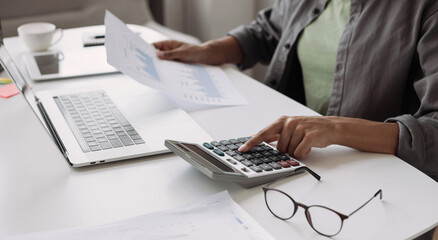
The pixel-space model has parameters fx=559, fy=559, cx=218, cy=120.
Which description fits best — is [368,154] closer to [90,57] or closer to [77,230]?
[77,230]

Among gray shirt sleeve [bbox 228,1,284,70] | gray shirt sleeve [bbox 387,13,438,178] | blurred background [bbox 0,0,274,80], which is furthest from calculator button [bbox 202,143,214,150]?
blurred background [bbox 0,0,274,80]

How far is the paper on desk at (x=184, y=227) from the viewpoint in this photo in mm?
743

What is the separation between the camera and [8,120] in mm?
1127

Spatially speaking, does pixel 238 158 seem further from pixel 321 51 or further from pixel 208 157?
pixel 321 51

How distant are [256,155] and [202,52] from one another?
56cm

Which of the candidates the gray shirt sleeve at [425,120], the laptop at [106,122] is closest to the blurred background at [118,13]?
the laptop at [106,122]

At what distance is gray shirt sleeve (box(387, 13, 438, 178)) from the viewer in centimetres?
99

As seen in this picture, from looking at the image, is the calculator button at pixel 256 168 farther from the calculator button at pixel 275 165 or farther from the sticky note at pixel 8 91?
the sticky note at pixel 8 91

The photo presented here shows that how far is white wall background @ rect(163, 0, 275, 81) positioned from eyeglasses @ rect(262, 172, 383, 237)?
1.65 m

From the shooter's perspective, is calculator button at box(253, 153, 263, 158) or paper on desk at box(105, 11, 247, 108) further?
paper on desk at box(105, 11, 247, 108)

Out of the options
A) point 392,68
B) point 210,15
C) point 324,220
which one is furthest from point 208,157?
point 210,15

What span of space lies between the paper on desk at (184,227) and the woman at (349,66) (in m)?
0.18

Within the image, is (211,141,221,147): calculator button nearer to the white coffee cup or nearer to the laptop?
the laptop

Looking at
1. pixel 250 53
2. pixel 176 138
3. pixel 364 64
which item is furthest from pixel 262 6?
pixel 176 138
